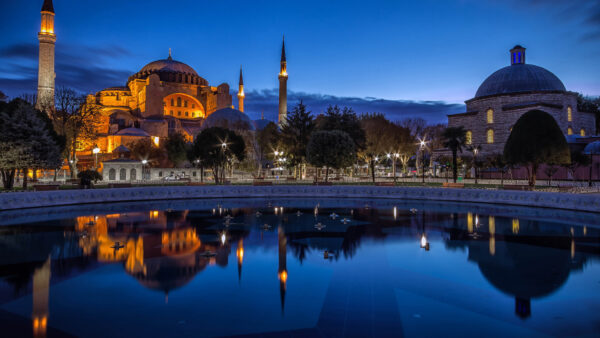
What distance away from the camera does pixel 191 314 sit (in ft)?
16.7

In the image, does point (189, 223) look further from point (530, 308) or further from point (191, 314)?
point (530, 308)

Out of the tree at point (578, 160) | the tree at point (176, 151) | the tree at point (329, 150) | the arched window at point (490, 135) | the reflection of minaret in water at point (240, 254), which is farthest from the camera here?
the tree at point (176, 151)

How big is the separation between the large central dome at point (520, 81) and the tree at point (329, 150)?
26.2m

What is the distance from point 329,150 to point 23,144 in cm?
1745

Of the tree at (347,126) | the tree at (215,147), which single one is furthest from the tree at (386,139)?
the tree at (215,147)

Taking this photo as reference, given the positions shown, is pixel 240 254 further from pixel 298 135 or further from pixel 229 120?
pixel 229 120

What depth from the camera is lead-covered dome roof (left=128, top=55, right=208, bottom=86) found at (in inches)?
2980

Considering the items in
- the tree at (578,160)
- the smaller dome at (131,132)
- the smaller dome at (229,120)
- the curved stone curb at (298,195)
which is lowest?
the curved stone curb at (298,195)

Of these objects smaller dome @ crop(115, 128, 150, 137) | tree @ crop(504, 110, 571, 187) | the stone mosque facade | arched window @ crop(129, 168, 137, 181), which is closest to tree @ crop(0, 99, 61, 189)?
arched window @ crop(129, 168, 137, 181)

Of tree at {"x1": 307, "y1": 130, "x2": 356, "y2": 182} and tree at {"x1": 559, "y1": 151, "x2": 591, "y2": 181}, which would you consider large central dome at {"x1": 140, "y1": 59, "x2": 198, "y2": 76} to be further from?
tree at {"x1": 559, "y1": 151, "x2": 591, "y2": 181}

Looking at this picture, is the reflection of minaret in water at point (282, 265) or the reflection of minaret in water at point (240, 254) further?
the reflection of minaret in water at point (240, 254)

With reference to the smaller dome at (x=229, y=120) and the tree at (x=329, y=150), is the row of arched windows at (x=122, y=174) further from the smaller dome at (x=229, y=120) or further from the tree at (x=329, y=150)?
the smaller dome at (x=229, y=120)

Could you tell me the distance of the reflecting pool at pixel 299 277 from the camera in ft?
15.7

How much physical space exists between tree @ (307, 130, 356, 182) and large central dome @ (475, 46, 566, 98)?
26185 mm
